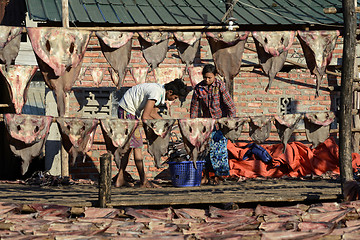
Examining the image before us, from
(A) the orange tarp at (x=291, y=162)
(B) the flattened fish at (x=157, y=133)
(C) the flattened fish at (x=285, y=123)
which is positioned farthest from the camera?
(A) the orange tarp at (x=291, y=162)

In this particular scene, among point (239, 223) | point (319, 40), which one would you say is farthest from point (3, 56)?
point (319, 40)

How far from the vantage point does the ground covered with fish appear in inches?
193

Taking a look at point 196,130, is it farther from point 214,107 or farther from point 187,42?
point 214,107

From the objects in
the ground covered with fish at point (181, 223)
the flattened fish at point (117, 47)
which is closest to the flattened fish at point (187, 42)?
the flattened fish at point (117, 47)

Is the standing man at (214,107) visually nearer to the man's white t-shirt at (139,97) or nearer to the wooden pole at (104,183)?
the man's white t-shirt at (139,97)

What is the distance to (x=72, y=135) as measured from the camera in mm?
5547

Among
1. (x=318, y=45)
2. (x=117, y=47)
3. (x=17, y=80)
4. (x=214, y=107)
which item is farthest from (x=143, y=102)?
(x=318, y=45)

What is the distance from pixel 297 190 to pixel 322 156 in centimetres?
262

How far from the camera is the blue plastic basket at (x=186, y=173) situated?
7.44 metres

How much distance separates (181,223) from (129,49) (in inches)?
65.9

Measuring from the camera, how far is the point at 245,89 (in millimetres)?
9961

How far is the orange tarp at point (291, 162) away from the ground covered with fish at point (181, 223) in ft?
10.6

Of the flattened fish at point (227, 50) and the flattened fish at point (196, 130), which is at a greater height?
the flattened fish at point (227, 50)

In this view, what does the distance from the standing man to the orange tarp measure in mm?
1023
